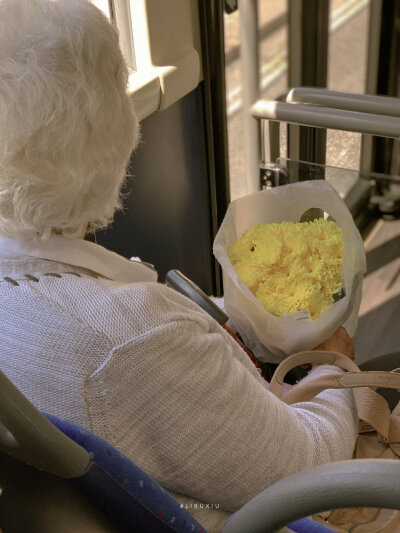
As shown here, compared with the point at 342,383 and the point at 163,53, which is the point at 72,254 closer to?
the point at 342,383

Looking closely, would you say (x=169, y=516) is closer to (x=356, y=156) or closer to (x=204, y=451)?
(x=204, y=451)

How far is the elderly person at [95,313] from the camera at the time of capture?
804 mm

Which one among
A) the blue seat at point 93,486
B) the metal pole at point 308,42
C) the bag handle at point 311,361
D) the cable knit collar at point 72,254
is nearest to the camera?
the blue seat at point 93,486

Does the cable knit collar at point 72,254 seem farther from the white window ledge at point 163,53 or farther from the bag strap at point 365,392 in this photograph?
the white window ledge at point 163,53

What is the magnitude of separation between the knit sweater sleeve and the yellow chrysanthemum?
1.17 feet

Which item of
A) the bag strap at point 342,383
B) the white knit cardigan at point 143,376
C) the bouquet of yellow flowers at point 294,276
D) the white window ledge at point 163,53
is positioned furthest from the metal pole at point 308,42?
the white knit cardigan at point 143,376

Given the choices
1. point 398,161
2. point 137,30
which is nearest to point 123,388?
point 137,30

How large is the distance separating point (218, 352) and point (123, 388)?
160mm

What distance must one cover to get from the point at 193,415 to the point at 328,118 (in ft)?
2.64

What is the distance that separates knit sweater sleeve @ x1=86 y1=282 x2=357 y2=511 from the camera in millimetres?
805

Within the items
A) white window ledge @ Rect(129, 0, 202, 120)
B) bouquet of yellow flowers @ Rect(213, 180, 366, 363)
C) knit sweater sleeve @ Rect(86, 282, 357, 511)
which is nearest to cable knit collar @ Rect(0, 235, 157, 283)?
knit sweater sleeve @ Rect(86, 282, 357, 511)

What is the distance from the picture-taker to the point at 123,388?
80 cm

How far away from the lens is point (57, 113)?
0.84 m

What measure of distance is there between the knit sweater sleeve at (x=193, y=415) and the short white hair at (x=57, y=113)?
216 mm
